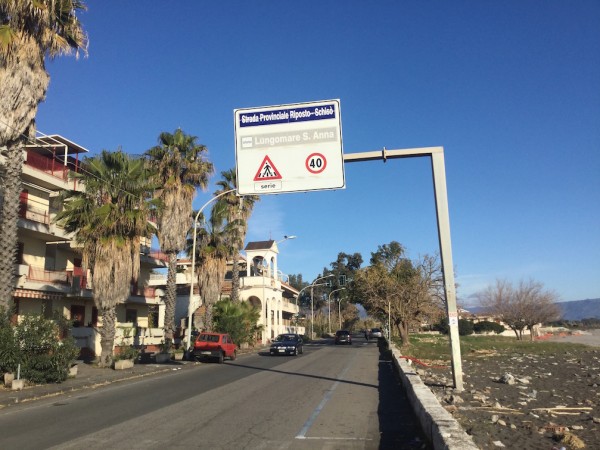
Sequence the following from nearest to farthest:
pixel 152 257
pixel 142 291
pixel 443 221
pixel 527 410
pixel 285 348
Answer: pixel 527 410 → pixel 443 221 → pixel 285 348 → pixel 142 291 → pixel 152 257

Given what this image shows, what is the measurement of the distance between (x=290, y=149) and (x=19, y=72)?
961cm

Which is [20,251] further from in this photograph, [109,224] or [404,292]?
[404,292]

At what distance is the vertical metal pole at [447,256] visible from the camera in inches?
499

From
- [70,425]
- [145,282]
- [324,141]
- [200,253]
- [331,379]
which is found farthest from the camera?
[145,282]

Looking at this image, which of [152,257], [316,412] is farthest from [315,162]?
[152,257]

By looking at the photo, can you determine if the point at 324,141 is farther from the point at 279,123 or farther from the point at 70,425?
the point at 70,425

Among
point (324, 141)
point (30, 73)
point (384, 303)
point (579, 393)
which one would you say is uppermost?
point (30, 73)

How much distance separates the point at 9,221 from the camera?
59.7 feet

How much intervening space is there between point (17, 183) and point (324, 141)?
12.3m

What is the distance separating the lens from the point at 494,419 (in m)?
8.90

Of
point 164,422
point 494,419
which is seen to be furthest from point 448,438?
point 164,422

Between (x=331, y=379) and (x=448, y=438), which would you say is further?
(x=331, y=379)

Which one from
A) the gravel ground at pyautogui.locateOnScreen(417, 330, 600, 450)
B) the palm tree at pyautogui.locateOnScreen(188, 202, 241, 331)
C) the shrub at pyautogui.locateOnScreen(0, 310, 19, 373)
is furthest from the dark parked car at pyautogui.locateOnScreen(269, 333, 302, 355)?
the shrub at pyautogui.locateOnScreen(0, 310, 19, 373)

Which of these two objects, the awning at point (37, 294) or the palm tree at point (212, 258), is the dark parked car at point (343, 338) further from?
the awning at point (37, 294)
